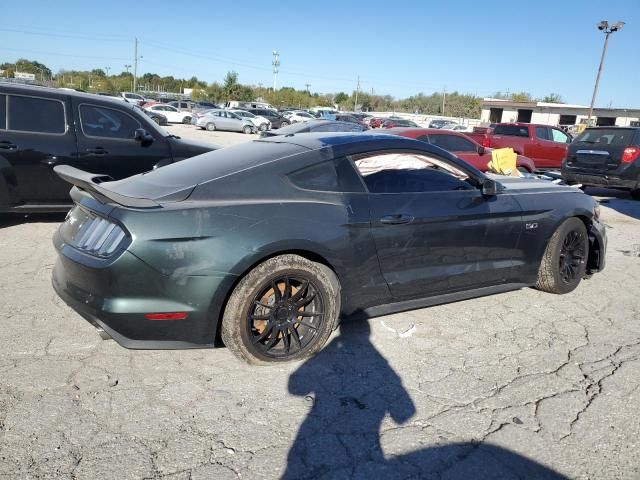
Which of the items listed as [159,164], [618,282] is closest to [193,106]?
[159,164]

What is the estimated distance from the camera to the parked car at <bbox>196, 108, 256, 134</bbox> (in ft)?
109

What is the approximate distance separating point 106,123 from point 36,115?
769 mm

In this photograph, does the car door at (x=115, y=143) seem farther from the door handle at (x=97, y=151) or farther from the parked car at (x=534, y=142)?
the parked car at (x=534, y=142)

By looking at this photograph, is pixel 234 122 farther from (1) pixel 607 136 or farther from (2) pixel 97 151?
(2) pixel 97 151

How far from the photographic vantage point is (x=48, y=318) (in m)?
3.79

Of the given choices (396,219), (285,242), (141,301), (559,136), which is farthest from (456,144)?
(141,301)

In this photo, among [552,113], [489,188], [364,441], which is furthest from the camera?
[552,113]

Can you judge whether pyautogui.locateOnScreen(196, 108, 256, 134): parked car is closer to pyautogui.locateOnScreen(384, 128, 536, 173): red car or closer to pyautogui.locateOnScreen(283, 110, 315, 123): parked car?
pyautogui.locateOnScreen(283, 110, 315, 123): parked car

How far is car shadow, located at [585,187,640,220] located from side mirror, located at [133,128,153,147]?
8.55 metres

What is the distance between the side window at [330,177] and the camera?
3.47 meters

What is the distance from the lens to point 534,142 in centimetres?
1470

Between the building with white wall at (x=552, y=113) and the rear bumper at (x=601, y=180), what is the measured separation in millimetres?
38367

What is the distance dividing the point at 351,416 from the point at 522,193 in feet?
8.88

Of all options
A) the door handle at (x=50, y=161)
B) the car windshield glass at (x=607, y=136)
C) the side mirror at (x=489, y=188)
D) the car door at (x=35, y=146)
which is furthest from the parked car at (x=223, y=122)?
the side mirror at (x=489, y=188)
